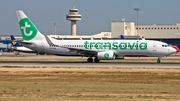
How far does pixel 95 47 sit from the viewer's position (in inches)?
1861

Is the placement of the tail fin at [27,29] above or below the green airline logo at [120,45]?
above

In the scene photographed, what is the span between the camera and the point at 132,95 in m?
17.7

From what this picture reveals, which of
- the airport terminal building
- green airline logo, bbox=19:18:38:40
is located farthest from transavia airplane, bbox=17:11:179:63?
the airport terminal building

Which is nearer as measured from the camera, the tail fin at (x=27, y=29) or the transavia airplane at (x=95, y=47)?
the transavia airplane at (x=95, y=47)

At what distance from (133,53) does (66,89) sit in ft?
88.7

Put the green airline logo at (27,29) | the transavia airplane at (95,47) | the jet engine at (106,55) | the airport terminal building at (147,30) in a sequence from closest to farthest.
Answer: the jet engine at (106,55) < the transavia airplane at (95,47) < the green airline logo at (27,29) < the airport terminal building at (147,30)

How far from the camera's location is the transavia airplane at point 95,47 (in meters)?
45.8

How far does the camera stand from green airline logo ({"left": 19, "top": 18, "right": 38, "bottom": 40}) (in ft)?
160

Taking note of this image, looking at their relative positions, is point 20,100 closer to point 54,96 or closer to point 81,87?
point 54,96

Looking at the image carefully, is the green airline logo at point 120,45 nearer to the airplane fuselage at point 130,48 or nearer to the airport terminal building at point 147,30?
the airplane fuselage at point 130,48

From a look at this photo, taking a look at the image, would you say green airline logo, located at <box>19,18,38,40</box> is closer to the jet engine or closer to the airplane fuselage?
the airplane fuselage

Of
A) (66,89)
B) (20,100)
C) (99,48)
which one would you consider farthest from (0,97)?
(99,48)

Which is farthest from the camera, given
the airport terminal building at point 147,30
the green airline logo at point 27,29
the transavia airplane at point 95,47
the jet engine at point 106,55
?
the airport terminal building at point 147,30

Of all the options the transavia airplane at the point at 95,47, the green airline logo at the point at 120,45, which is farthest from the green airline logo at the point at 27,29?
the green airline logo at the point at 120,45
